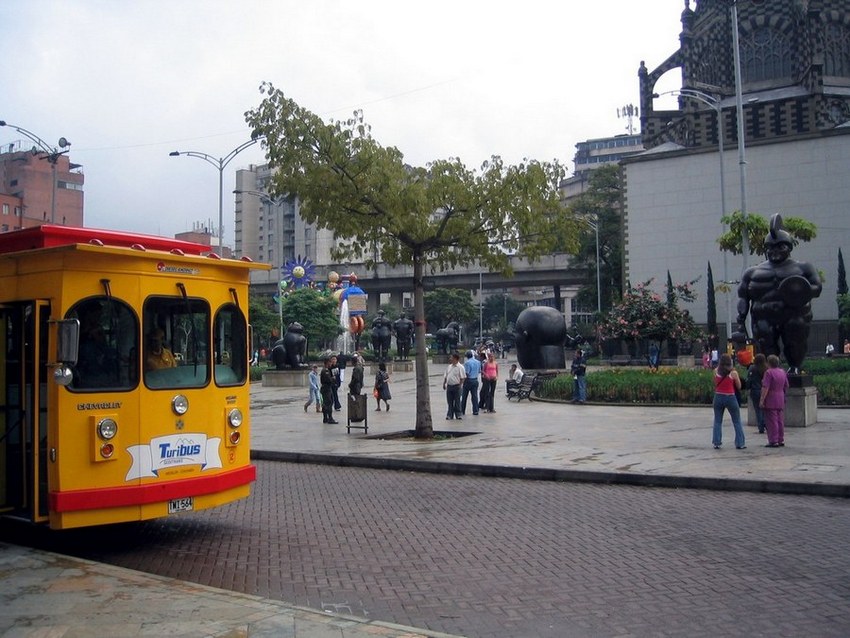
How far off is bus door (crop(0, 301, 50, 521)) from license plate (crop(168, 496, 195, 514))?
1.15 m

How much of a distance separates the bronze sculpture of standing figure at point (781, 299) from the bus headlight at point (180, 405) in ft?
43.6

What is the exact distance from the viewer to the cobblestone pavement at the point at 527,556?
635 cm

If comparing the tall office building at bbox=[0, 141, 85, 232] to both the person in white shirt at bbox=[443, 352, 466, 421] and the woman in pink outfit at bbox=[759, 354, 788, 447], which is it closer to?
the person in white shirt at bbox=[443, 352, 466, 421]

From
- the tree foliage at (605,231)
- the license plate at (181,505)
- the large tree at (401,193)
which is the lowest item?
the license plate at (181,505)

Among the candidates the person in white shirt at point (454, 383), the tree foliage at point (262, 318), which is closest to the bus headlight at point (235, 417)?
the person in white shirt at point (454, 383)

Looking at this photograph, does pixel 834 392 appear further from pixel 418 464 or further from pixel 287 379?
pixel 287 379

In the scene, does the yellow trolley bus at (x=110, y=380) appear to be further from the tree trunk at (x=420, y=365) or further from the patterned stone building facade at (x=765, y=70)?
the patterned stone building facade at (x=765, y=70)

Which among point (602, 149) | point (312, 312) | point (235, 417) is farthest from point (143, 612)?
point (602, 149)

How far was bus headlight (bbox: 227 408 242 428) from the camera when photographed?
29.6ft

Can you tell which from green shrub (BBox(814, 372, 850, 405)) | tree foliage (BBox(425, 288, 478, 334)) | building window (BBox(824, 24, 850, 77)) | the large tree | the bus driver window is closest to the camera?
the bus driver window

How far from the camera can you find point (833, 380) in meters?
22.2

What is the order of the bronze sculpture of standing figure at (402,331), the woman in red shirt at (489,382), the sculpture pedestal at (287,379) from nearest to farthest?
the woman in red shirt at (489,382) → the sculpture pedestal at (287,379) → the bronze sculpture of standing figure at (402,331)

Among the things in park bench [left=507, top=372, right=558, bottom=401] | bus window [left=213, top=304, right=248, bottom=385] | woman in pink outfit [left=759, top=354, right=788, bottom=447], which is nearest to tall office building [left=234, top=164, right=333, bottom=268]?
park bench [left=507, top=372, right=558, bottom=401]

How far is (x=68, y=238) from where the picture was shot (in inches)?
338
